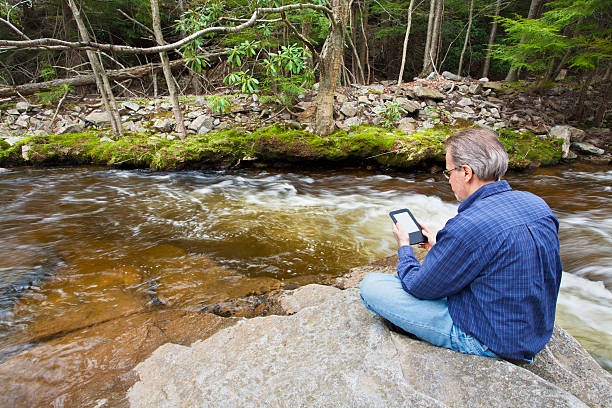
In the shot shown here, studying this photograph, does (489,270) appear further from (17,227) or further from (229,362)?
(17,227)

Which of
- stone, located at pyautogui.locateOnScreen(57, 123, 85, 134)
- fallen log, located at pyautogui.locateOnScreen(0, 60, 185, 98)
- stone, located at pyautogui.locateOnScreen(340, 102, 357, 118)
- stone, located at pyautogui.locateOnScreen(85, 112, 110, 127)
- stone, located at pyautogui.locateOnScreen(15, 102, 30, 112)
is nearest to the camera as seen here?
stone, located at pyautogui.locateOnScreen(57, 123, 85, 134)

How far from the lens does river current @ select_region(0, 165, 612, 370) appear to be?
3.09 m

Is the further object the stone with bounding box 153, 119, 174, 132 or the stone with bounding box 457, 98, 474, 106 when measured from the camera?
the stone with bounding box 457, 98, 474, 106

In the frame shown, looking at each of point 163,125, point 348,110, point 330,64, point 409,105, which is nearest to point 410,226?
point 330,64

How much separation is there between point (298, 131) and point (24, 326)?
7.07 m

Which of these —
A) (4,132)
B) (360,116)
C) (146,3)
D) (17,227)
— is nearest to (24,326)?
(17,227)

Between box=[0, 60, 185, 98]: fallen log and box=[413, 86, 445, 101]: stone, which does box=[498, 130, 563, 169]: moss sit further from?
box=[0, 60, 185, 98]: fallen log

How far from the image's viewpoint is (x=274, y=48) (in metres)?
13.0

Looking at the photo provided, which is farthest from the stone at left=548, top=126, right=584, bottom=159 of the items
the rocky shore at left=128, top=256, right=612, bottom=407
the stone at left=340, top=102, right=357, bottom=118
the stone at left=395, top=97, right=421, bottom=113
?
the rocky shore at left=128, top=256, right=612, bottom=407

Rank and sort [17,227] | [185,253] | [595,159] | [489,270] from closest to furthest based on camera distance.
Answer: [489,270] < [185,253] < [17,227] < [595,159]

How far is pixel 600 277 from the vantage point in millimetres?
3689

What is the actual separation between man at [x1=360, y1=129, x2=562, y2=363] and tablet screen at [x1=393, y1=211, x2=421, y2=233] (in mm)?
394

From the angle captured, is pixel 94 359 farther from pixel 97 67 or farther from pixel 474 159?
pixel 97 67

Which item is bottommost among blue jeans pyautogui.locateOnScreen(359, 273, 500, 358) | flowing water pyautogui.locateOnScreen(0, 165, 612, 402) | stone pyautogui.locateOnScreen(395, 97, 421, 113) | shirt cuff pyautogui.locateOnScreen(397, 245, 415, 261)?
flowing water pyautogui.locateOnScreen(0, 165, 612, 402)
